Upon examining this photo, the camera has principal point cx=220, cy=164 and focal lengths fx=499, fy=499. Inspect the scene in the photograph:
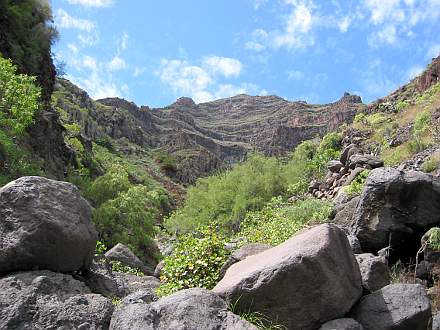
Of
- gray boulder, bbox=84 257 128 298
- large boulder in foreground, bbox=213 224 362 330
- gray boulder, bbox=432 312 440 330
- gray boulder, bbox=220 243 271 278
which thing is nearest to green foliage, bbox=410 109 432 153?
gray boulder, bbox=220 243 271 278

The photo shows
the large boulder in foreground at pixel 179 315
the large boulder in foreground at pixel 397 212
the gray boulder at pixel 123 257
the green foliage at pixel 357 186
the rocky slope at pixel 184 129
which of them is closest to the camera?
the large boulder in foreground at pixel 179 315

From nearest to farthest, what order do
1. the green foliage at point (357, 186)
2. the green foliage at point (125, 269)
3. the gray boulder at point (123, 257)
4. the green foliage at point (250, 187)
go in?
the green foliage at point (357, 186) → the green foliage at point (125, 269) → the gray boulder at point (123, 257) → the green foliage at point (250, 187)

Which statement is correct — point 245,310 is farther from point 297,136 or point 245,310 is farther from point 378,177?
point 297,136

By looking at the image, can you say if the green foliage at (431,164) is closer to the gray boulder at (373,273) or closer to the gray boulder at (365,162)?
the gray boulder at (365,162)

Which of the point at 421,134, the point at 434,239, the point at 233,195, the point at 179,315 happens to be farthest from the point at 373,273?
the point at 233,195

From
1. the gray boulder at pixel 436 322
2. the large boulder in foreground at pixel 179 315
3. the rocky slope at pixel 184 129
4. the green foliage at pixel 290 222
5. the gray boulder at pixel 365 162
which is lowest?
the gray boulder at pixel 436 322

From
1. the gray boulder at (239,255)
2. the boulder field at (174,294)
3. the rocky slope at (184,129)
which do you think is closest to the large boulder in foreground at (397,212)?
the gray boulder at (239,255)

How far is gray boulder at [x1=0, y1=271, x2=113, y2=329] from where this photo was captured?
5.24 metres

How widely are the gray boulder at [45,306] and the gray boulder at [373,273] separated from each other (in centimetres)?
354

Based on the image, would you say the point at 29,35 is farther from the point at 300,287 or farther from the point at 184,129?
the point at 184,129

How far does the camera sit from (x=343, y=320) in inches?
235

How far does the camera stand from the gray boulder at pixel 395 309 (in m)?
6.18

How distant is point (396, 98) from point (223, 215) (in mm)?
17817

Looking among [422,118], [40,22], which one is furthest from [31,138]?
[422,118]
